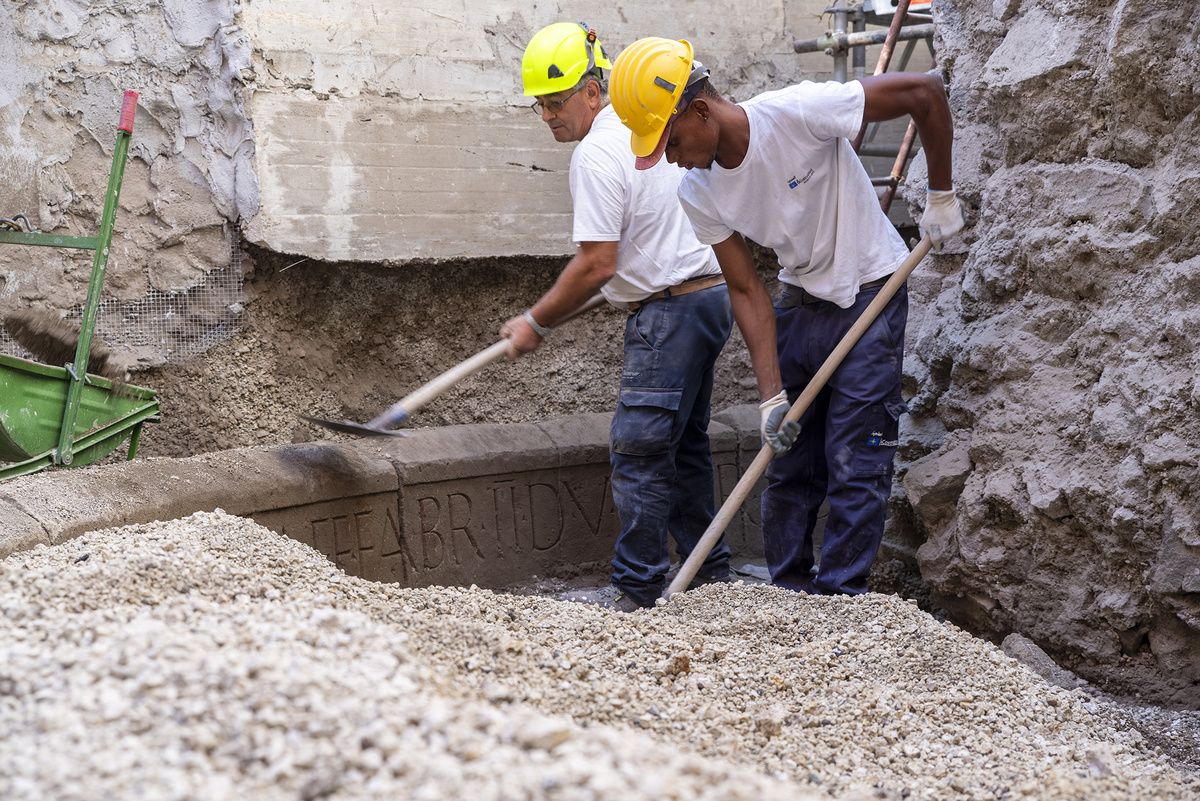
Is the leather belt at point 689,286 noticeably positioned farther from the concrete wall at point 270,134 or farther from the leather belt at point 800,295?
the concrete wall at point 270,134

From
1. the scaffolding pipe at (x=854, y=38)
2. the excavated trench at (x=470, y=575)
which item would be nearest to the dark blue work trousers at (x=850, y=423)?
the excavated trench at (x=470, y=575)

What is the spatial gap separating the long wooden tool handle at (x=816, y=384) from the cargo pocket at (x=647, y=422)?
365mm

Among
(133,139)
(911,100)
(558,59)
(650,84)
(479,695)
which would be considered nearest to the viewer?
(479,695)

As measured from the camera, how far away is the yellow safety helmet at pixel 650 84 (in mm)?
2586

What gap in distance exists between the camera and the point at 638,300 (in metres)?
3.39

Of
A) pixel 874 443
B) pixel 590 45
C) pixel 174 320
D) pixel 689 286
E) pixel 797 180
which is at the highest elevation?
pixel 590 45

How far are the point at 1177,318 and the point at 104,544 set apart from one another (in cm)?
286

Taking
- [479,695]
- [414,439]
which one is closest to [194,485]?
[414,439]

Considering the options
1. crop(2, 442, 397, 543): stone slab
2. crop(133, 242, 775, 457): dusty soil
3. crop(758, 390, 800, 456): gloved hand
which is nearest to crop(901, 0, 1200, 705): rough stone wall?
crop(758, 390, 800, 456): gloved hand

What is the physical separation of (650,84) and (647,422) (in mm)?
1135

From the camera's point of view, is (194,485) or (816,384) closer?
(816,384)

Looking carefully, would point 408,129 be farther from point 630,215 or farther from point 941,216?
point 941,216

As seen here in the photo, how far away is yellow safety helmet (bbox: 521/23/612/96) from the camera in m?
3.15

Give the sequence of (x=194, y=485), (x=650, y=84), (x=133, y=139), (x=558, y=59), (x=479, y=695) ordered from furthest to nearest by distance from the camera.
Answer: (x=133, y=139), (x=558, y=59), (x=194, y=485), (x=650, y=84), (x=479, y=695)
